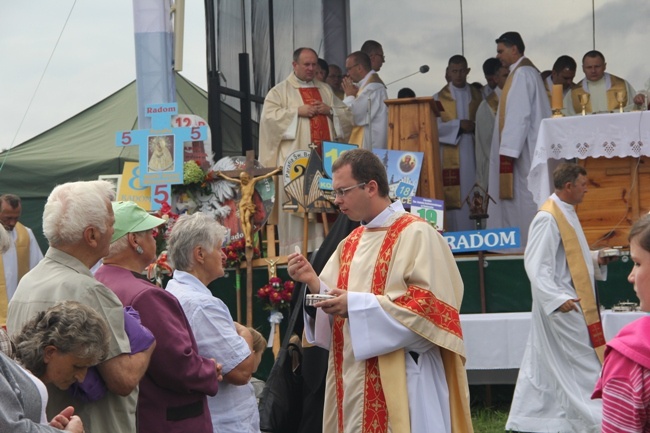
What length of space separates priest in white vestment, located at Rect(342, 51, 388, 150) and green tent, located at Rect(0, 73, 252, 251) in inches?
163

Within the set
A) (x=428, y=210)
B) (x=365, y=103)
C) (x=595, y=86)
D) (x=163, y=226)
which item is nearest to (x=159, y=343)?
(x=163, y=226)

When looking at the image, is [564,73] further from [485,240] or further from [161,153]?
[161,153]

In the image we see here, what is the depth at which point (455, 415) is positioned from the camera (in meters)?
5.02

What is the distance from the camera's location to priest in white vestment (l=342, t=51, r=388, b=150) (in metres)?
10.7

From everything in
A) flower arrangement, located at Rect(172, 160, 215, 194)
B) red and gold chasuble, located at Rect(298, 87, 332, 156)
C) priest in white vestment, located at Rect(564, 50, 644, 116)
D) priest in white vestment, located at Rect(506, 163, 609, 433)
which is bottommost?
priest in white vestment, located at Rect(506, 163, 609, 433)

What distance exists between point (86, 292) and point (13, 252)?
22.2 ft

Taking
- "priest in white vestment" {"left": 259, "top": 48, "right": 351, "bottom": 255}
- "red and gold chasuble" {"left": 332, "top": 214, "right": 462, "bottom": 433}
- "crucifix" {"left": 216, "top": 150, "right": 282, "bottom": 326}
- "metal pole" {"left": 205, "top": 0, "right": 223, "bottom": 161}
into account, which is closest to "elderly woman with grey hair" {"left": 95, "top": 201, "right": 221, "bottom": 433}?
"red and gold chasuble" {"left": 332, "top": 214, "right": 462, "bottom": 433}

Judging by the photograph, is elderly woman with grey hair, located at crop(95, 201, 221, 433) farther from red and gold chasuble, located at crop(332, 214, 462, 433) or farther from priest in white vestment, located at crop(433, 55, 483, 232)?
priest in white vestment, located at crop(433, 55, 483, 232)

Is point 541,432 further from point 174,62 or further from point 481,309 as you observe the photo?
point 174,62

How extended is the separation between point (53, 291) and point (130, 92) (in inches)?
537

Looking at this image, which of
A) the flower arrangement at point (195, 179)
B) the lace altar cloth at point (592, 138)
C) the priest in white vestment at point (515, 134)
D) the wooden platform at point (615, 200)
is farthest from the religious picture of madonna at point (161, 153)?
the priest in white vestment at point (515, 134)

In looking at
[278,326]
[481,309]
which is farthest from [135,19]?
[481,309]

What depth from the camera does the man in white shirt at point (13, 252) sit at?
9852mm

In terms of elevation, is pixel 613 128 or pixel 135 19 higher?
pixel 135 19
